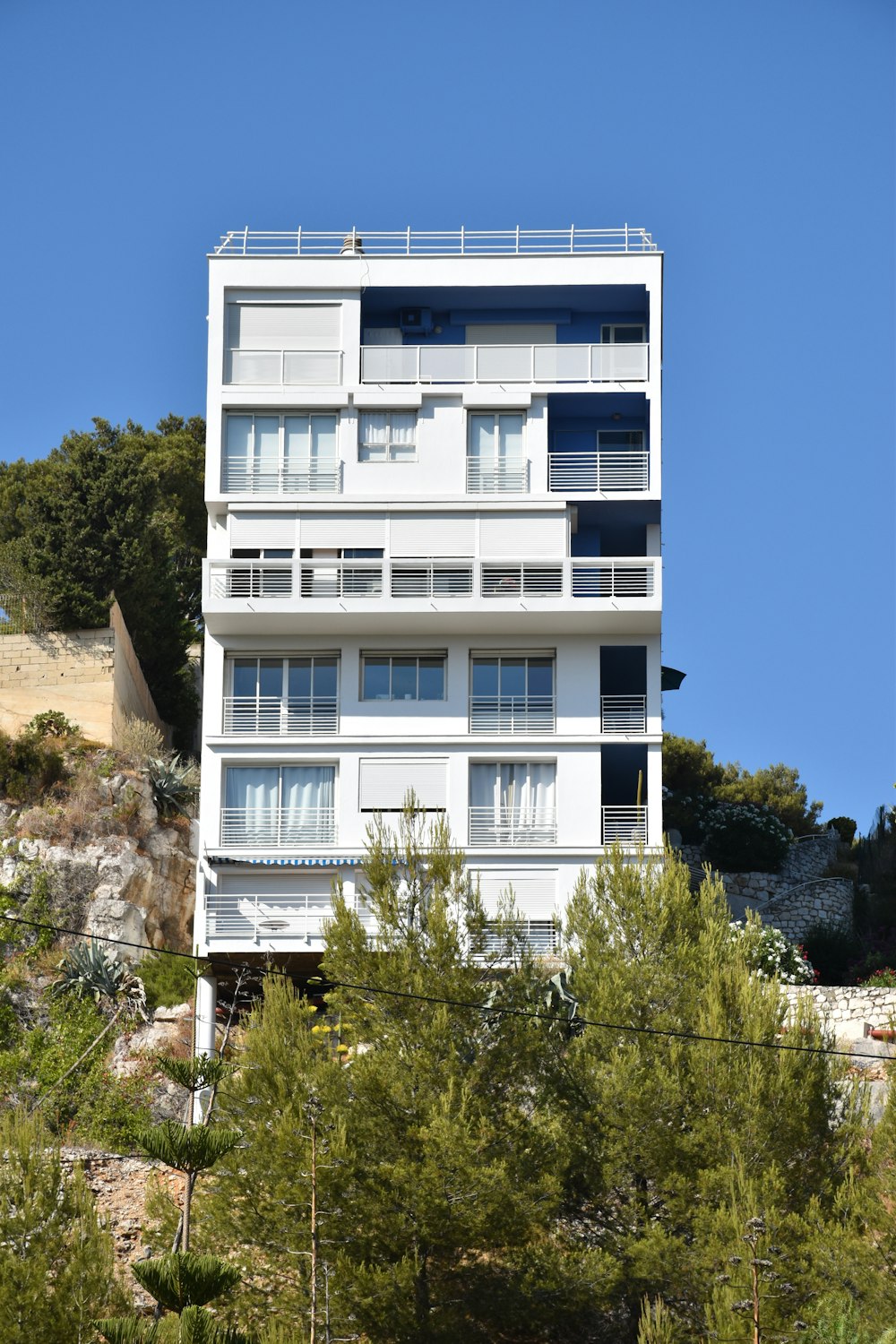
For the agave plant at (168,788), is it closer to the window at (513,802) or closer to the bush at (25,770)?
the bush at (25,770)

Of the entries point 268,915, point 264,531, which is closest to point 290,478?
point 264,531

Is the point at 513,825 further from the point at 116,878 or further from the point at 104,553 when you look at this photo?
the point at 104,553

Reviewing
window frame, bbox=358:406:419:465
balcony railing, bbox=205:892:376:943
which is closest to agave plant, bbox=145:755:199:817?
balcony railing, bbox=205:892:376:943

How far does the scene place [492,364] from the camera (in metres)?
40.5

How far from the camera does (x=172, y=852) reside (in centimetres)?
4075

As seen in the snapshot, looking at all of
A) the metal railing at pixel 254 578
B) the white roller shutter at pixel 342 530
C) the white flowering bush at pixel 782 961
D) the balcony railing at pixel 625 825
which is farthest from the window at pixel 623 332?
the white flowering bush at pixel 782 961

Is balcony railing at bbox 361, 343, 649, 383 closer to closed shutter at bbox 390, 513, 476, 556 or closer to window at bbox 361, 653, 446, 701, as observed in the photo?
closed shutter at bbox 390, 513, 476, 556

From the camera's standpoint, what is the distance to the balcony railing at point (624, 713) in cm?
3866

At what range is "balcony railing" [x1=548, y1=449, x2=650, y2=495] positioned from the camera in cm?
3994

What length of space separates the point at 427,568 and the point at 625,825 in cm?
621

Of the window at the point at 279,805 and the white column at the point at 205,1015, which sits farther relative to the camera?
the window at the point at 279,805

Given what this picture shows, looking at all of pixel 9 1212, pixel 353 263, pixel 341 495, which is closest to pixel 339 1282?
pixel 9 1212

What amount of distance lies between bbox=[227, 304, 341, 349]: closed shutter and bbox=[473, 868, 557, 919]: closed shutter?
11.0 m

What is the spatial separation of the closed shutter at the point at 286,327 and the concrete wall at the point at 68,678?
22.7 ft
